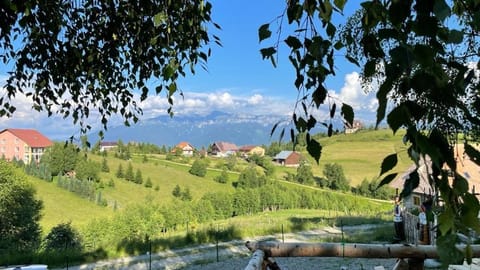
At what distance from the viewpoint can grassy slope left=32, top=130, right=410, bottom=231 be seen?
4584 centimetres

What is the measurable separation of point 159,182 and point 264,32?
2424 inches

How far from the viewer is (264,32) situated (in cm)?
83

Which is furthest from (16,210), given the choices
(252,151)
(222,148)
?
(222,148)

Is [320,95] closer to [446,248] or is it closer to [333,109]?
[333,109]

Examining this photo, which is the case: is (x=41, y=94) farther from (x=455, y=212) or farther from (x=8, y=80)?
(x=455, y=212)

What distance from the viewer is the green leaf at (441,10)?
0.47 metres

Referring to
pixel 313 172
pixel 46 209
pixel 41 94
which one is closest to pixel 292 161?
pixel 313 172

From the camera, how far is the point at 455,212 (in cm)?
55

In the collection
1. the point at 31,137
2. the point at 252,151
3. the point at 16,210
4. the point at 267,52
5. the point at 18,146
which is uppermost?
the point at 31,137

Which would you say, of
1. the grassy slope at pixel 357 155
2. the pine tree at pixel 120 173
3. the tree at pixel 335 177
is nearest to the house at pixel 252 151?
the grassy slope at pixel 357 155

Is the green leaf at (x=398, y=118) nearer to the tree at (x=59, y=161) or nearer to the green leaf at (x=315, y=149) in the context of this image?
the green leaf at (x=315, y=149)

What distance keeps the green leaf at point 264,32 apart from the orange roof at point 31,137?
85.9 metres

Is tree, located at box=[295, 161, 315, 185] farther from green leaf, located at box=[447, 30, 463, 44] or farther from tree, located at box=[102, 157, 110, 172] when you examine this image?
green leaf, located at box=[447, 30, 463, 44]

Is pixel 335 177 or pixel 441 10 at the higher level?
pixel 441 10
